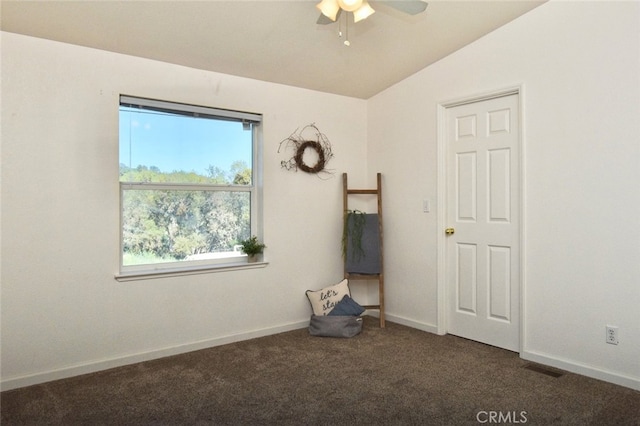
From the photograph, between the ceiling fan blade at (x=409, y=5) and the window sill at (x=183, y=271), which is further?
the window sill at (x=183, y=271)

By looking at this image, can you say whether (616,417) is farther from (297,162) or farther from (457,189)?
(297,162)

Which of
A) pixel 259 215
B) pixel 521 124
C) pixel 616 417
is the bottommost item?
pixel 616 417

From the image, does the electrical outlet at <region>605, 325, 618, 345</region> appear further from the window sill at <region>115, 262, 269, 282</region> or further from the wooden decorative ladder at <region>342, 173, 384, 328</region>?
the window sill at <region>115, 262, 269, 282</region>

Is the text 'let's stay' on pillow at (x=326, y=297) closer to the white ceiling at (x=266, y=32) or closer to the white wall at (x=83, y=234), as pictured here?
the white wall at (x=83, y=234)

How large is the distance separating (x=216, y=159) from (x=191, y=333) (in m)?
1.45

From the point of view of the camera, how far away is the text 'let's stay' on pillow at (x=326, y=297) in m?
3.92

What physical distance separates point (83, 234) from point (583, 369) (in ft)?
11.5

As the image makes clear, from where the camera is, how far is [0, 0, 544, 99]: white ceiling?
2.61m

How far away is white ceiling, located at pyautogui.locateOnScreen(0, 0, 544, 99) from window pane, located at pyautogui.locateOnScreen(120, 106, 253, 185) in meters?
0.46

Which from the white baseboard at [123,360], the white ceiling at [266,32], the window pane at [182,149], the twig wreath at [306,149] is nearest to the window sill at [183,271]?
the white baseboard at [123,360]

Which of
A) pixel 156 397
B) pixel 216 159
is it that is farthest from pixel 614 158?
pixel 156 397

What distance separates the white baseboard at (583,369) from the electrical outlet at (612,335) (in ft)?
0.64

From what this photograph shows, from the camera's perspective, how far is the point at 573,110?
9.43 ft

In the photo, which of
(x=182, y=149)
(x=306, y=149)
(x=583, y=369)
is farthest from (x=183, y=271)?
(x=583, y=369)
